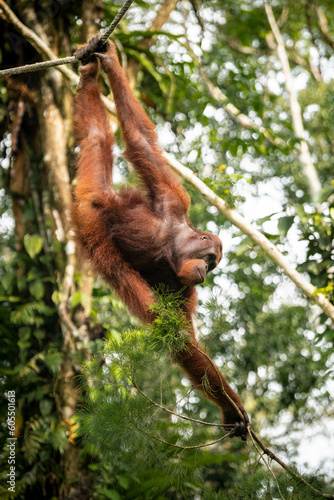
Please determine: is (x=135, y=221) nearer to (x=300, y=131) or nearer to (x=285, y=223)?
(x=285, y=223)

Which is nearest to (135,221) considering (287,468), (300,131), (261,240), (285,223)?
(261,240)

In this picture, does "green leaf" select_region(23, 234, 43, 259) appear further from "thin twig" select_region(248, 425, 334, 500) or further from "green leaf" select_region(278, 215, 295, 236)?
"thin twig" select_region(248, 425, 334, 500)

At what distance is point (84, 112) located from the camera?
3.41 m

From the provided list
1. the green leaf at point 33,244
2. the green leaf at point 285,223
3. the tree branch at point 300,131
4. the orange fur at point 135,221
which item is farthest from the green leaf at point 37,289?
the tree branch at point 300,131

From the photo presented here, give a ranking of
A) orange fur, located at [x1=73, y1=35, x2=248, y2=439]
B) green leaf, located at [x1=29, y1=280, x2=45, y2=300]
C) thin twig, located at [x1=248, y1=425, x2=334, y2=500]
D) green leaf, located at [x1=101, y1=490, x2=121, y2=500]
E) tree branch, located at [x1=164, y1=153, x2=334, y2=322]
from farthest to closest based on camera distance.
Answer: green leaf, located at [x1=29, y1=280, x2=45, y2=300] < green leaf, located at [x1=101, y1=490, x2=121, y2=500] < tree branch, located at [x1=164, y1=153, x2=334, y2=322] < orange fur, located at [x1=73, y1=35, x2=248, y2=439] < thin twig, located at [x1=248, y1=425, x2=334, y2=500]

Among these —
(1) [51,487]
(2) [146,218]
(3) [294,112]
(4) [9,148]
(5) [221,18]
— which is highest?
(5) [221,18]

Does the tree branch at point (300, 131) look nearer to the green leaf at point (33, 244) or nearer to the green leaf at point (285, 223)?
the green leaf at point (285, 223)

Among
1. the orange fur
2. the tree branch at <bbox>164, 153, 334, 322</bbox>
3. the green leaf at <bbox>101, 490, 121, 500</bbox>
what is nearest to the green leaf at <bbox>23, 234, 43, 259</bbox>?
the orange fur

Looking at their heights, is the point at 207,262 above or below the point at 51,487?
above

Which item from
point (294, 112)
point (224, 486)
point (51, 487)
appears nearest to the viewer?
point (51, 487)

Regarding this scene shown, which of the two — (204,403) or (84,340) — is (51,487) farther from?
(204,403)

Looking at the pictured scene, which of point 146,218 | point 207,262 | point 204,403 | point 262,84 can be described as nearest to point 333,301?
point 207,262

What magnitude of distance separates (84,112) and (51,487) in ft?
10.8

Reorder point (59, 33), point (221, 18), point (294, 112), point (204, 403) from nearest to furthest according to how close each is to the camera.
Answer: point (59, 33) → point (204, 403) → point (294, 112) → point (221, 18)
